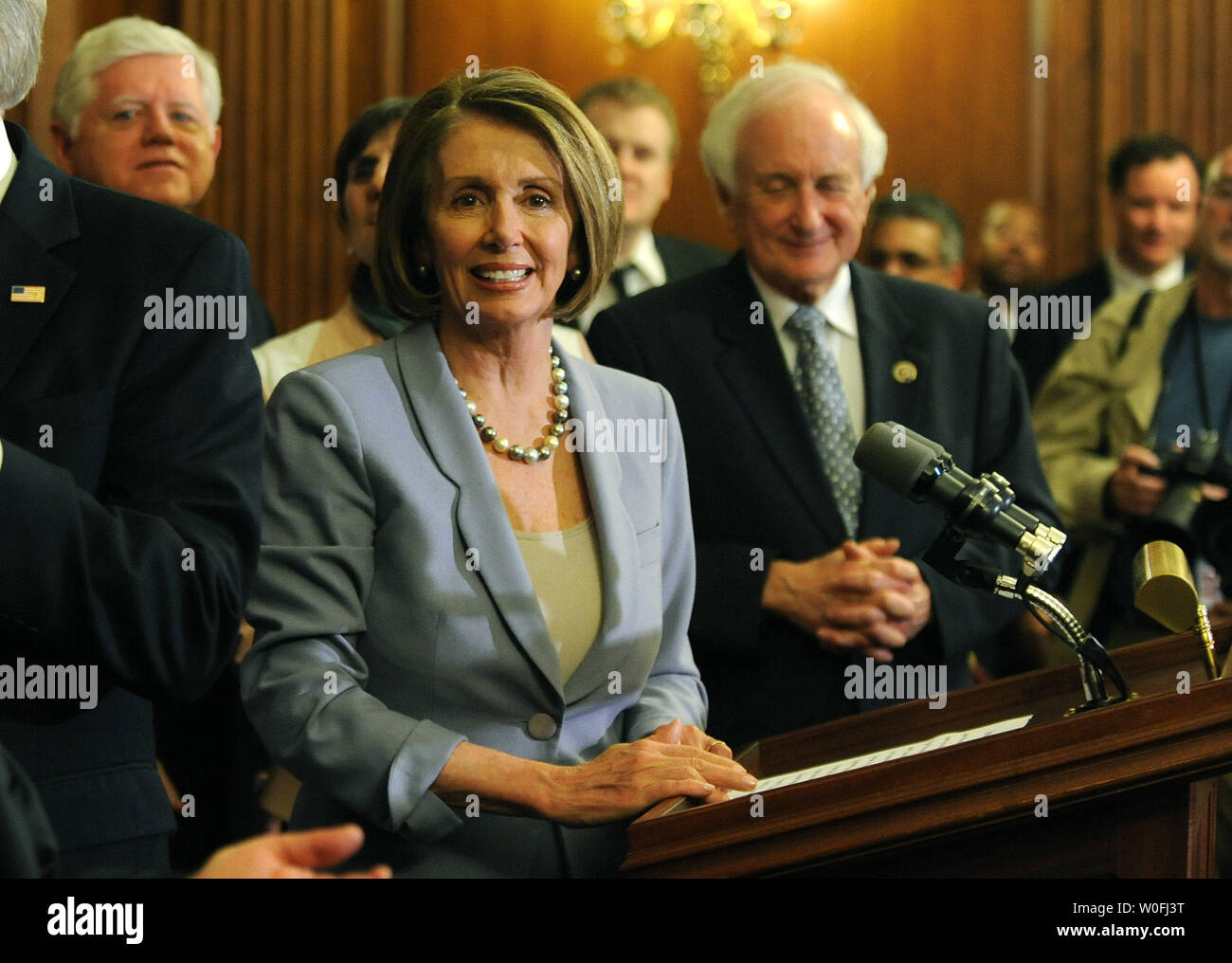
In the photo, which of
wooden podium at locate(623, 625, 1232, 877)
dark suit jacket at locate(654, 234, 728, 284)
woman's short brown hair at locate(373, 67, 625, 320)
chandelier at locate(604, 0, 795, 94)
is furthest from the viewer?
chandelier at locate(604, 0, 795, 94)

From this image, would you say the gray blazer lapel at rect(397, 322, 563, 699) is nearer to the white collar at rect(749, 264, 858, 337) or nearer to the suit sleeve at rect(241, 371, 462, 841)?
the suit sleeve at rect(241, 371, 462, 841)

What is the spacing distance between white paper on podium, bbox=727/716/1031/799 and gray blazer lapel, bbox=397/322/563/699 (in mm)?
360

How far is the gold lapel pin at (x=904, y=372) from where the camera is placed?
292cm

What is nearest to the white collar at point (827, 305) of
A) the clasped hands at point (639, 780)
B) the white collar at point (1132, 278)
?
the clasped hands at point (639, 780)

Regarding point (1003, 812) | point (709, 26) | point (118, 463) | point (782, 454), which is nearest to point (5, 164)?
point (118, 463)

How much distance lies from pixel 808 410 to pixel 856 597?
0.42 metres

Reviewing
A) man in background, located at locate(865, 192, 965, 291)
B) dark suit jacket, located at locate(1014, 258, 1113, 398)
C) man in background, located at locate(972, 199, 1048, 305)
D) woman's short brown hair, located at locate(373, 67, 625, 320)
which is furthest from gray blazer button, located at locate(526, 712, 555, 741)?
man in background, located at locate(972, 199, 1048, 305)

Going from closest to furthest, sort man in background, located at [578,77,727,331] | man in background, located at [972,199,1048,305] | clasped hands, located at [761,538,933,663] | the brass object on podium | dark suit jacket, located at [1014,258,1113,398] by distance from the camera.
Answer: the brass object on podium, clasped hands, located at [761,538,933,663], dark suit jacket, located at [1014,258,1113,398], man in background, located at [578,77,727,331], man in background, located at [972,199,1048,305]

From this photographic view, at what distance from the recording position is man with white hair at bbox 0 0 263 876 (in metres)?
1.67

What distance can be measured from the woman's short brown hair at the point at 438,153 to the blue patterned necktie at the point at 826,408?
738 mm
